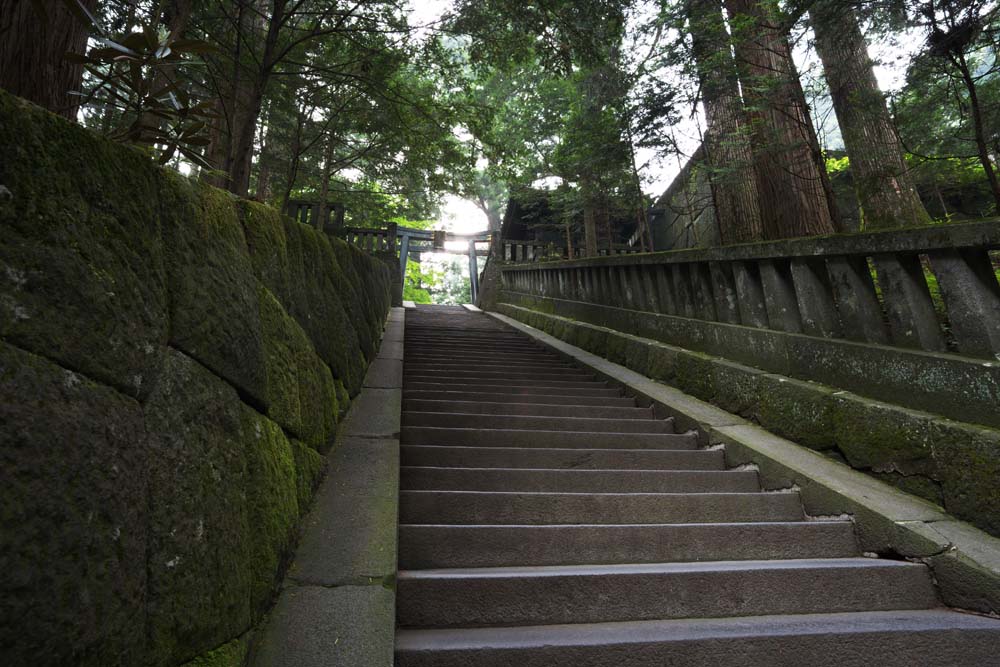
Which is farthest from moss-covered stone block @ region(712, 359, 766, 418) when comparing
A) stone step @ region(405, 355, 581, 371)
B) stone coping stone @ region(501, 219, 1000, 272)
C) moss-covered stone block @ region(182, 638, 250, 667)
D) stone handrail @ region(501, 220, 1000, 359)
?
moss-covered stone block @ region(182, 638, 250, 667)

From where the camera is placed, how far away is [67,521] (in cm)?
85

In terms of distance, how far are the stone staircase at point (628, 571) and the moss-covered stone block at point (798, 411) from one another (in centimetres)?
48

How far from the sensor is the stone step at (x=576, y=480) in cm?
291

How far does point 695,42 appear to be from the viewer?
220 inches

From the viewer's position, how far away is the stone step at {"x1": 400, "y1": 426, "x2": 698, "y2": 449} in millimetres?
3623

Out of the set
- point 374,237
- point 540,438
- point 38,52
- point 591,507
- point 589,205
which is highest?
point 589,205

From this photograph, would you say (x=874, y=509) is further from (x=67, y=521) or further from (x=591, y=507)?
(x=67, y=521)

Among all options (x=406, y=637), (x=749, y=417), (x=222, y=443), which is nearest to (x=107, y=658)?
(x=222, y=443)

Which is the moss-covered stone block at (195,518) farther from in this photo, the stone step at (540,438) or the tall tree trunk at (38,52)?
the stone step at (540,438)

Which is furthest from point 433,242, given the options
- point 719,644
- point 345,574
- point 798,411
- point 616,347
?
point 719,644

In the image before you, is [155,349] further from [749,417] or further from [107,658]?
[749,417]

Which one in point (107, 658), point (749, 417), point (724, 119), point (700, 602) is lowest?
point (700, 602)

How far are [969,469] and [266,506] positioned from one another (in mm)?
3000

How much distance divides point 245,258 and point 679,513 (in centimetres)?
244
